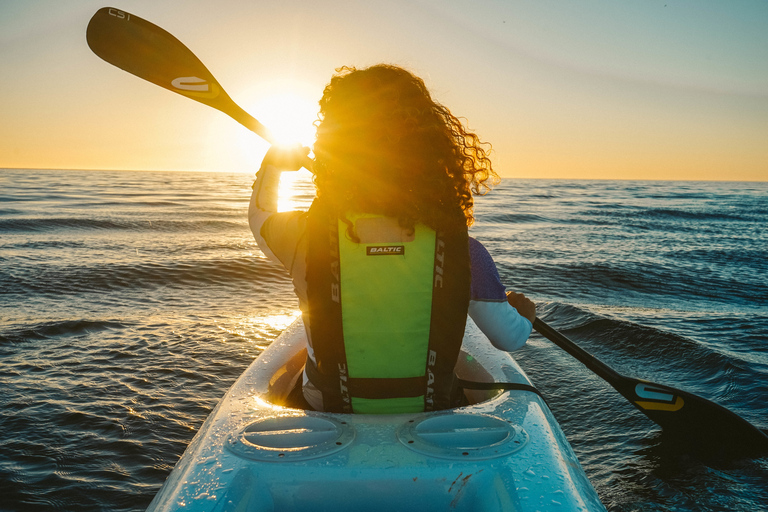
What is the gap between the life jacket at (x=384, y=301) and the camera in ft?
5.65

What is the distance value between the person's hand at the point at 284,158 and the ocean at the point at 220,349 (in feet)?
7.32

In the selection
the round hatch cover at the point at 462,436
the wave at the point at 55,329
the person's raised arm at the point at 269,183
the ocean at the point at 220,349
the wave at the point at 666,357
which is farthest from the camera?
the wave at the point at 55,329

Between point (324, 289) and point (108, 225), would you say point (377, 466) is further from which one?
point (108, 225)

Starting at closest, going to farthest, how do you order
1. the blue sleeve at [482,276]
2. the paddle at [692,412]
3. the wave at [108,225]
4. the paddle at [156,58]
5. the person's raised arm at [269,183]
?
the blue sleeve at [482,276], the person's raised arm at [269,183], the paddle at [156,58], the paddle at [692,412], the wave at [108,225]

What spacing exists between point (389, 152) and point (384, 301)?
0.52 m

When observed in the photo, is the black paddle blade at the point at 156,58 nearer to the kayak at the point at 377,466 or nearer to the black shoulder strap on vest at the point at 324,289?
the black shoulder strap on vest at the point at 324,289

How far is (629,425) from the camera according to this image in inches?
156

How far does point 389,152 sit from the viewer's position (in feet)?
5.70

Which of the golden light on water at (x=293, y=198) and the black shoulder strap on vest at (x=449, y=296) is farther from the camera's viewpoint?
the golden light on water at (x=293, y=198)

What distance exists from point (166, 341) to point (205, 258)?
492 centimetres

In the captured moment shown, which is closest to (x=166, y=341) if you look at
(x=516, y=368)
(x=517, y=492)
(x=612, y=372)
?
(x=516, y=368)

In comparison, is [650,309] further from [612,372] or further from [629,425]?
[612,372]

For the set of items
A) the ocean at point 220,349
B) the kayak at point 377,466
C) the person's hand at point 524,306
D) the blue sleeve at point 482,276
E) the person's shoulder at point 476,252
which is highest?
the person's shoulder at point 476,252

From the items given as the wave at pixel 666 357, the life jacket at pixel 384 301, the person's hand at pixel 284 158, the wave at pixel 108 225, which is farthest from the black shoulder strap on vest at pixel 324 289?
the wave at pixel 108 225
